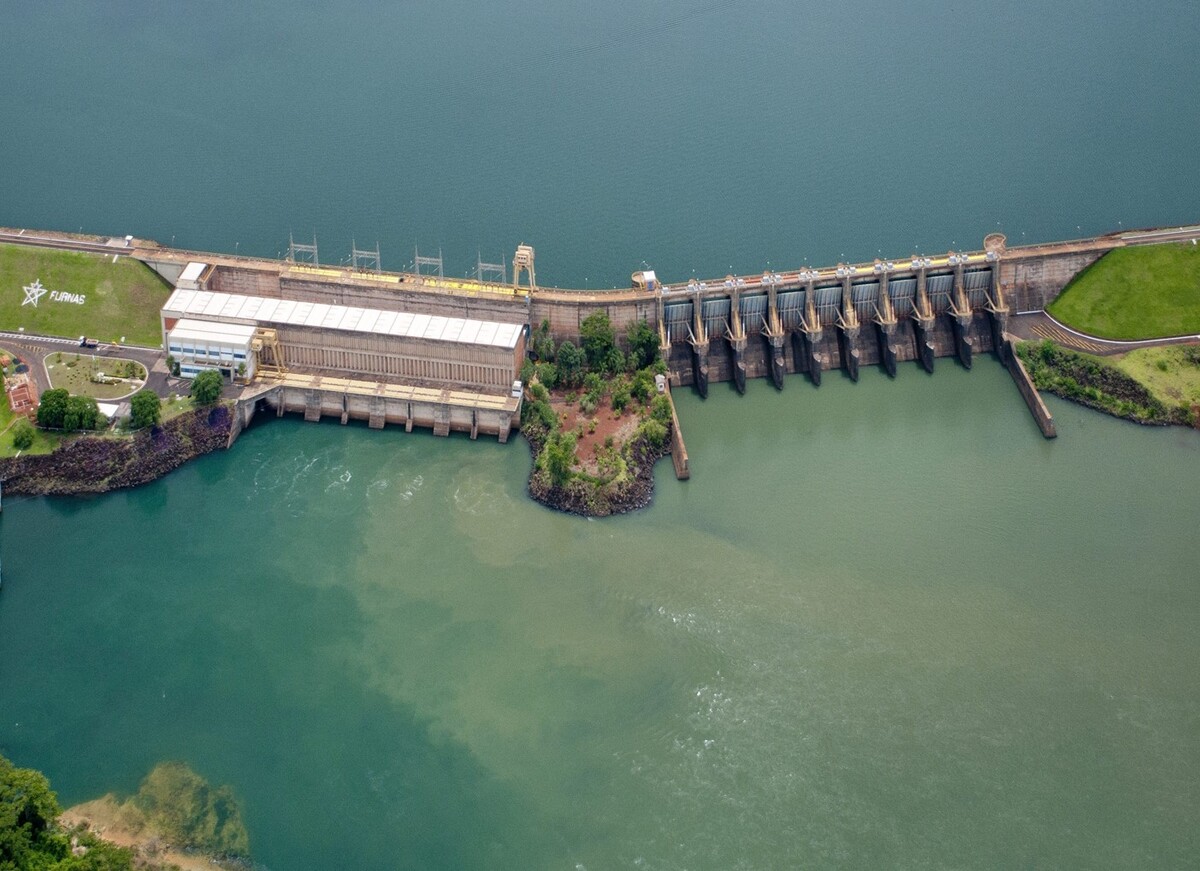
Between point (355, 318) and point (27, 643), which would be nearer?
point (27, 643)

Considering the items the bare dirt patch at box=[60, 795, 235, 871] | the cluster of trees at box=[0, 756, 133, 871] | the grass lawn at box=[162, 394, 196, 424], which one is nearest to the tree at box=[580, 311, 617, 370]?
the grass lawn at box=[162, 394, 196, 424]

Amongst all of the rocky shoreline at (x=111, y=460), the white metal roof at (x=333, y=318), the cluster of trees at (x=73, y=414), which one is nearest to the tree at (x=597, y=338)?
the white metal roof at (x=333, y=318)

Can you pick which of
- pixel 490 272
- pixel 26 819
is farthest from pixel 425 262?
pixel 26 819

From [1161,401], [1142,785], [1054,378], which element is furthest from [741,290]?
[1142,785]

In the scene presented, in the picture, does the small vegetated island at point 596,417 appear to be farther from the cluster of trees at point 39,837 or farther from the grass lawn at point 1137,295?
the cluster of trees at point 39,837

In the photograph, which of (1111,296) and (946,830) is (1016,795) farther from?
(1111,296)

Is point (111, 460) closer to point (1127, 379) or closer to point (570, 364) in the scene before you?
point (570, 364)
